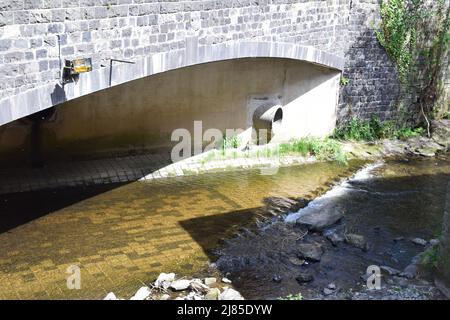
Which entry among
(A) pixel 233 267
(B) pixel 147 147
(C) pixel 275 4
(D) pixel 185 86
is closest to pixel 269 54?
(C) pixel 275 4

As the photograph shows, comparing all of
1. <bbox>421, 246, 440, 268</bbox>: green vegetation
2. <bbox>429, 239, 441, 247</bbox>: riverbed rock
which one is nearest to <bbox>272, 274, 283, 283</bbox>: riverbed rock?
<bbox>421, 246, 440, 268</bbox>: green vegetation

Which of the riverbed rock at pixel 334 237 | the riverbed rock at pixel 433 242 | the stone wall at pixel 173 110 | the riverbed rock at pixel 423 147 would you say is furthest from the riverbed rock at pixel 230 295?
the riverbed rock at pixel 423 147

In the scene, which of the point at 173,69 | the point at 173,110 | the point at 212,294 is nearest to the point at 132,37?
the point at 173,69

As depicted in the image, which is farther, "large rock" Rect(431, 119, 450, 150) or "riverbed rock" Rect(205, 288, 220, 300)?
"large rock" Rect(431, 119, 450, 150)

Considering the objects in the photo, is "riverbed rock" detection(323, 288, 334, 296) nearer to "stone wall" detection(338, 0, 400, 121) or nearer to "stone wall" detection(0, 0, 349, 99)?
"stone wall" detection(0, 0, 349, 99)

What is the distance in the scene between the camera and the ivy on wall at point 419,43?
1324 centimetres

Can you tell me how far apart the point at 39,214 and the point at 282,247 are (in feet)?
12.1

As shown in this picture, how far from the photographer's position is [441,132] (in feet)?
45.9

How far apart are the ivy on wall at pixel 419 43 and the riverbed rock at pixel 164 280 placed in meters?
8.59

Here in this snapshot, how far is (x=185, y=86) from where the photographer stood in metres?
11.2

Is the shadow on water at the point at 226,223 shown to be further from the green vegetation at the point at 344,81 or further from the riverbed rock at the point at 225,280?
the green vegetation at the point at 344,81

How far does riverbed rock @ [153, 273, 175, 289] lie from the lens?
686 cm

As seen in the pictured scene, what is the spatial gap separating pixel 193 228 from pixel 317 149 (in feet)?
15.7

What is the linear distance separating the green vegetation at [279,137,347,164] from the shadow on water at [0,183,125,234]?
4.20 m
